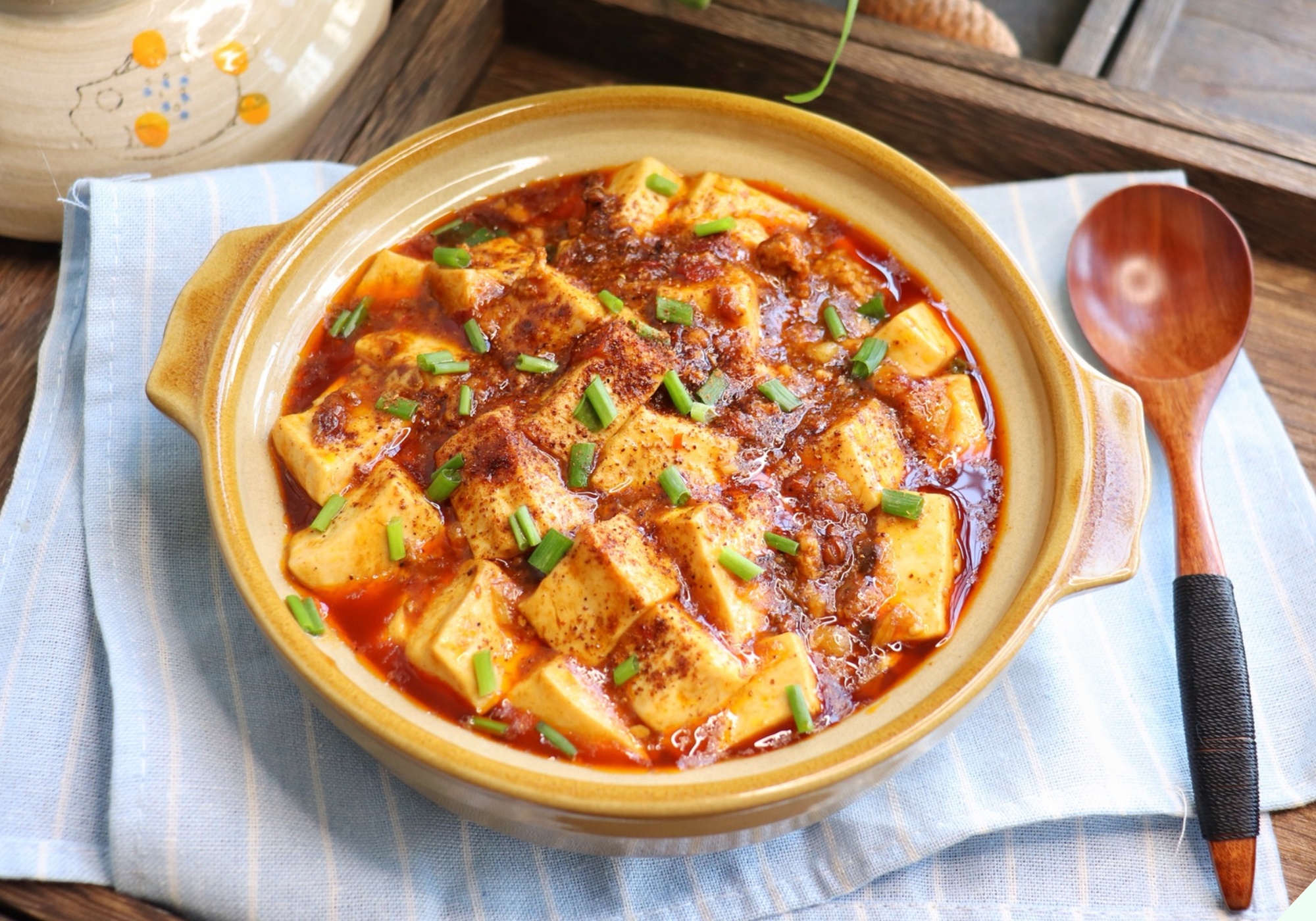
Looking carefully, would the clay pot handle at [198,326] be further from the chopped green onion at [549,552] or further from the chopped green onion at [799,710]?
the chopped green onion at [799,710]

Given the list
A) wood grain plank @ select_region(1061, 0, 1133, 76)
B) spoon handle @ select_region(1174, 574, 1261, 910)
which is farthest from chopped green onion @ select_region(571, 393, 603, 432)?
wood grain plank @ select_region(1061, 0, 1133, 76)

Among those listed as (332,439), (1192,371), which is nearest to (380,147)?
(332,439)

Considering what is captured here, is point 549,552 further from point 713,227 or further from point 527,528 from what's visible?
point 713,227

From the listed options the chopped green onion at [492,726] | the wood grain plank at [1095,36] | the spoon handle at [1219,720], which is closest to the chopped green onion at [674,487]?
the chopped green onion at [492,726]

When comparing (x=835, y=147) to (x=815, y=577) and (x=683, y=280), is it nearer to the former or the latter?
(x=683, y=280)

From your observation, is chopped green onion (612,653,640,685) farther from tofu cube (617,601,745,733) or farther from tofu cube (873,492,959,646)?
tofu cube (873,492,959,646)

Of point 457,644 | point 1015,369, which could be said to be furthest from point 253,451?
point 1015,369
